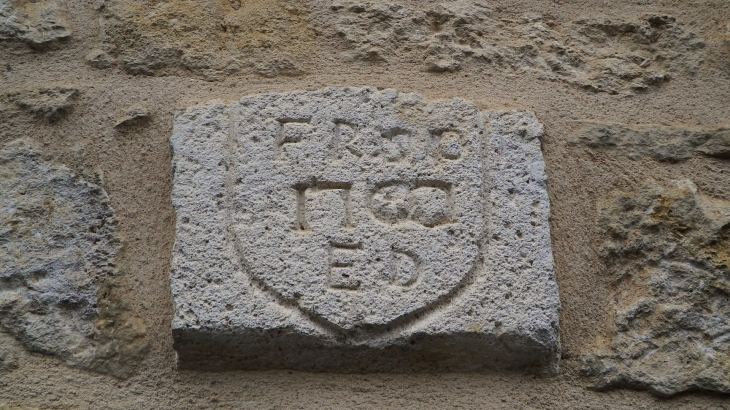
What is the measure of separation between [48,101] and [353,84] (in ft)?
1.52

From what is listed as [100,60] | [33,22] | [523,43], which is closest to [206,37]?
[100,60]

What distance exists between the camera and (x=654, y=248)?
3.80ft

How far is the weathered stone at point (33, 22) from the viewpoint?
1.30 m

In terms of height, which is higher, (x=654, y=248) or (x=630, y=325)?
(x=654, y=248)

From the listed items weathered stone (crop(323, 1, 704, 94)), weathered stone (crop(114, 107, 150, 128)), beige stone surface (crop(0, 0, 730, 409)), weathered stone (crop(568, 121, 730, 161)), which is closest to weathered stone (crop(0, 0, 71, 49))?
beige stone surface (crop(0, 0, 730, 409))

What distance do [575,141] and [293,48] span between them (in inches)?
18.2

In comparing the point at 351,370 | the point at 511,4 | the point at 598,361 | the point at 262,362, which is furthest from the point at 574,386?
the point at 511,4

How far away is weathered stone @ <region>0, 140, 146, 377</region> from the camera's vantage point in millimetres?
1094

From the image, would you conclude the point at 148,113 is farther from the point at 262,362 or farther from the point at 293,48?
the point at 262,362

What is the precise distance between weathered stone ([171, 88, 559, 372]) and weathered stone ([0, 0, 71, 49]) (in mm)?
299

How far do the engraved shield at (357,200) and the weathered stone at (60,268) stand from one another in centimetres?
20

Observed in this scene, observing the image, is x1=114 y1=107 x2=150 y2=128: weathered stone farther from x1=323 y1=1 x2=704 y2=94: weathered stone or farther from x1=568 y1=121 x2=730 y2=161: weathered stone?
x1=568 y1=121 x2=730 y2=161: weathered stone

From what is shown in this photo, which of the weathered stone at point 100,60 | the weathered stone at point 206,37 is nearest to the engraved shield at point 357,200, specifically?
the weathered stone at point 206,37

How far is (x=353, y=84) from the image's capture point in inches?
49.3
